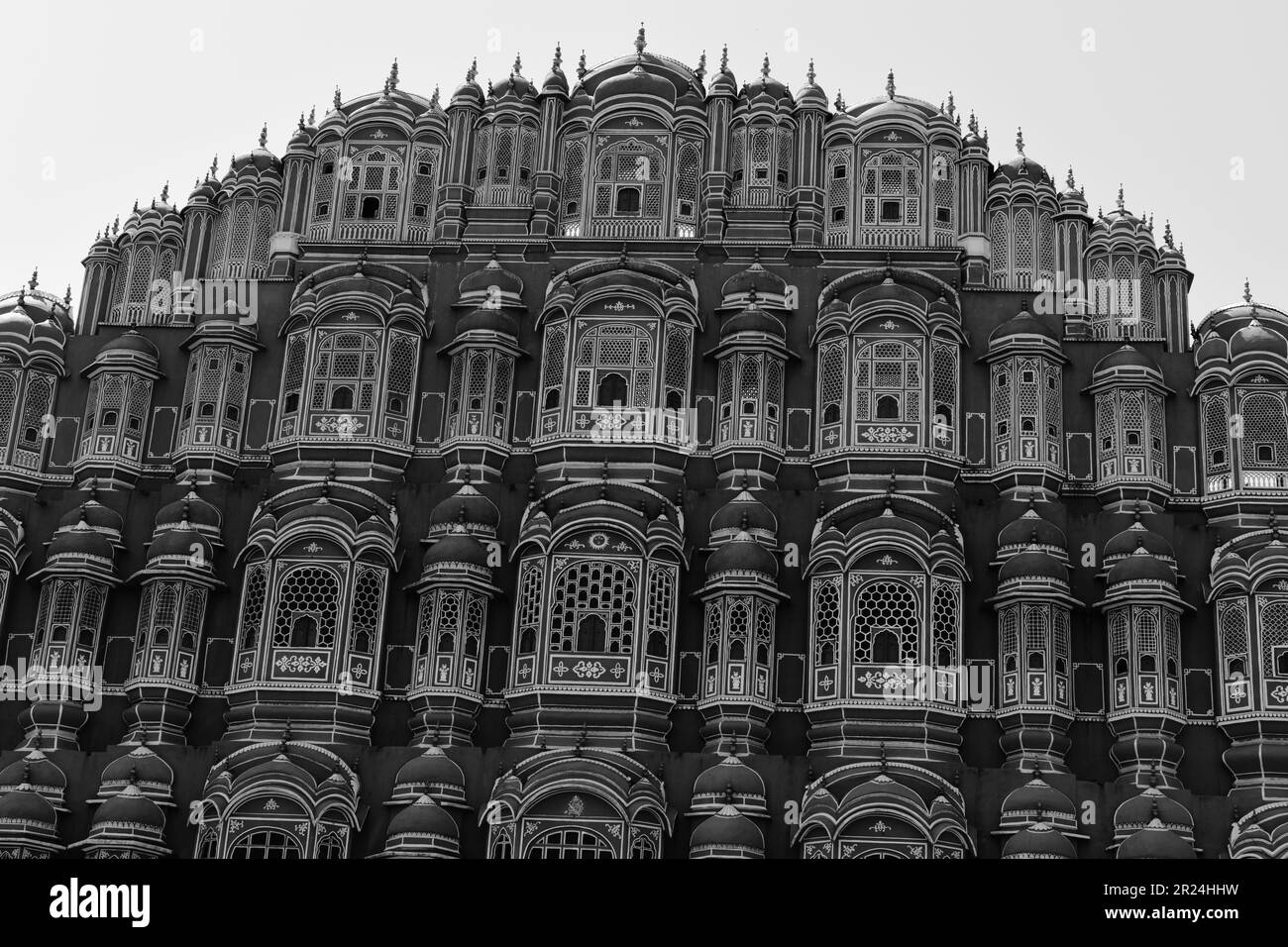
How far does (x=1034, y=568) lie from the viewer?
45094mm

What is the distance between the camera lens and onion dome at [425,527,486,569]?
4594cm

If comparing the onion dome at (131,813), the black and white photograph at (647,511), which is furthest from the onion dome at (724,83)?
the onion dome at (131,813)

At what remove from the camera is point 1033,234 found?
5219 cm

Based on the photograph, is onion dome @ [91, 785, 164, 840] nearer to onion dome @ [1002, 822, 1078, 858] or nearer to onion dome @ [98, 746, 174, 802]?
onion dome @ [98, 746, 174, 802]

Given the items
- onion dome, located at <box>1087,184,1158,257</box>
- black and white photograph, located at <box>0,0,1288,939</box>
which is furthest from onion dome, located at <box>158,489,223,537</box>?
onion dome, located at <box>1087,184,1158,257</box>

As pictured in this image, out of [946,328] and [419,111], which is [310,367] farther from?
[946,328]

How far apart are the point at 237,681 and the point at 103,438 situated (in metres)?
8.32

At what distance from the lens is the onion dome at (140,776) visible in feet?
144

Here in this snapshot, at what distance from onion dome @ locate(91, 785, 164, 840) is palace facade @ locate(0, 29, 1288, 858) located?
0.11 m

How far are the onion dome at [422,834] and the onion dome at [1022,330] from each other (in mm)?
17990

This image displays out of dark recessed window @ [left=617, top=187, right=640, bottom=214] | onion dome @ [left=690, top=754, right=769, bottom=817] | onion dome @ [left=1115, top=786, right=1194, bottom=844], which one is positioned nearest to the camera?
onion dome @ [left=1115, top=786, right=1194, bottom=844]

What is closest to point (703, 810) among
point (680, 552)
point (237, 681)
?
point (680, 552)

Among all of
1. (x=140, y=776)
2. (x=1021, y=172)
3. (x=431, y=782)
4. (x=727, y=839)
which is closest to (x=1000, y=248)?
(x=1021, y=172)

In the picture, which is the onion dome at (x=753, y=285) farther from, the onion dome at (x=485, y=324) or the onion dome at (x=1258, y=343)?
the onion dome at (x=1258, y=343)
